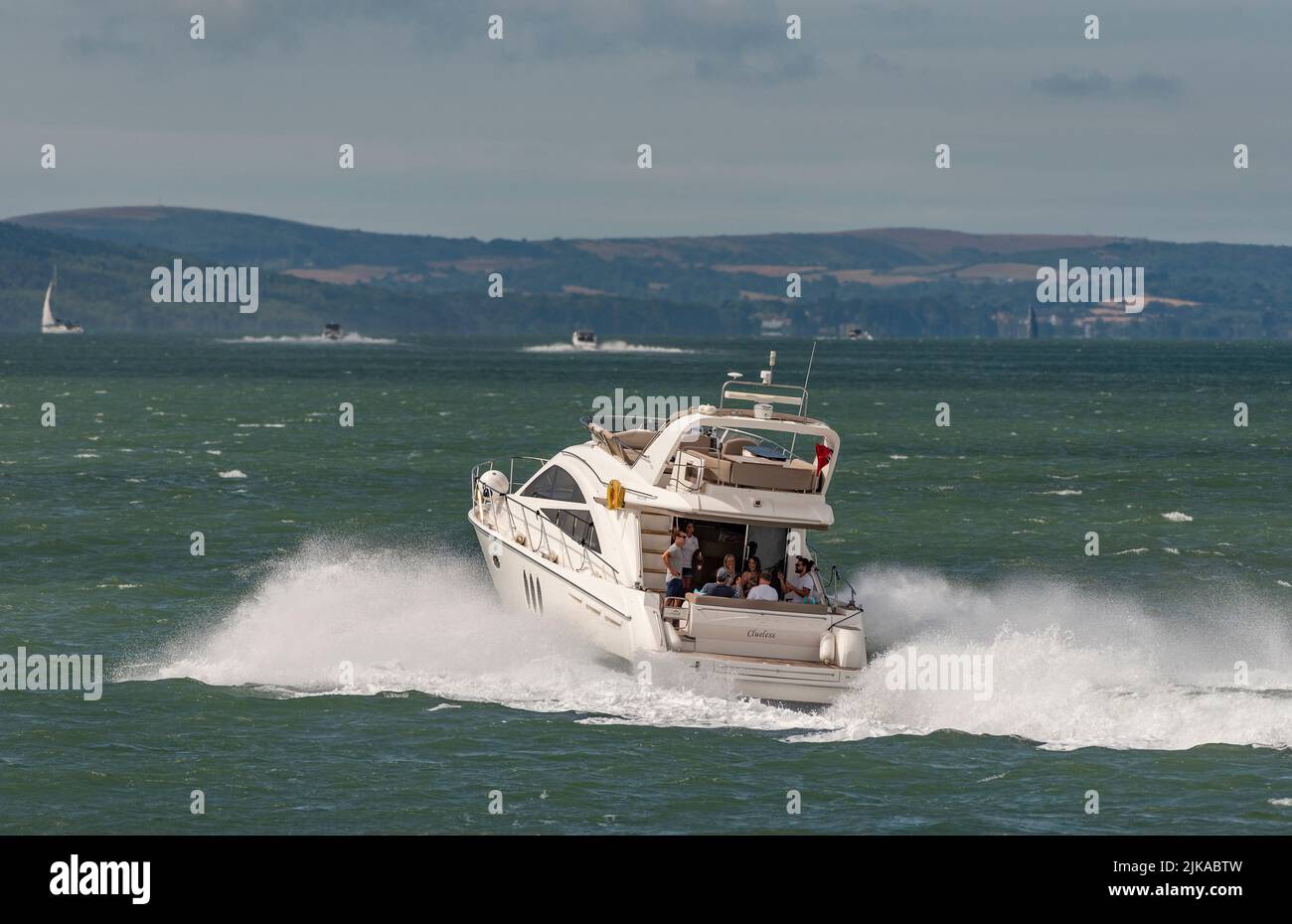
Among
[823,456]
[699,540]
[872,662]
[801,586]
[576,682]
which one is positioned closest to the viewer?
[872,662]

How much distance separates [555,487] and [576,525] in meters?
1.46

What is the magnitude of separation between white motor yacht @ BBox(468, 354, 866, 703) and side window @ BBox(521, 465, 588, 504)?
28 millimetres

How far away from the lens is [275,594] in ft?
104

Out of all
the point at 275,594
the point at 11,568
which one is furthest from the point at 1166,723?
the point at 11,568

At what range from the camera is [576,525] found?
28500 mm

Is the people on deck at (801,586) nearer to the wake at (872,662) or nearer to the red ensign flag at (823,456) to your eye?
the red ensign flag at (823,456)

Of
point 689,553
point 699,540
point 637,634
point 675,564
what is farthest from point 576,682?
point 699,540

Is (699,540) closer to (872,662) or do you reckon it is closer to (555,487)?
(555,487)

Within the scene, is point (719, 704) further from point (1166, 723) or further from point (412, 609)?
point (412, 609)

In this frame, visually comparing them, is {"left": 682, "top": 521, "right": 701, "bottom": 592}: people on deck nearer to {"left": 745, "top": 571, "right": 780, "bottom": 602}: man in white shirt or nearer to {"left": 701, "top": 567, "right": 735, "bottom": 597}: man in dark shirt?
{"left": 701, "top": 567, "right": 735, "bottom": 597}: man in dark shirt

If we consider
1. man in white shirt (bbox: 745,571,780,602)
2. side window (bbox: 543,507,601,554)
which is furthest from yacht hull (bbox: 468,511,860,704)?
man in white shirt (bbox: 745,571,780,602)

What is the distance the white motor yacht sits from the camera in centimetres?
2431

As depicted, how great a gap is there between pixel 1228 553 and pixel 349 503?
24.3 metres

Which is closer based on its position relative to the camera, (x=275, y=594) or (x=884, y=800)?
(x=884, y=800)
